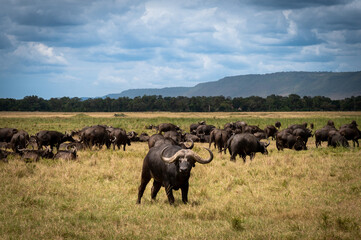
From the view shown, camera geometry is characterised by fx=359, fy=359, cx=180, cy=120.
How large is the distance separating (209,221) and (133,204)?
2.70m

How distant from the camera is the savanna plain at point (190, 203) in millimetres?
8078

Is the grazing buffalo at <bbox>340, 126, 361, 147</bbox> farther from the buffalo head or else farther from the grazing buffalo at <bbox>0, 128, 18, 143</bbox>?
the grazing buffalo at <bbox>0, 128, 18, 143</bbox>

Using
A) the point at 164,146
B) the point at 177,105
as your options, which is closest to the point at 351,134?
the point at 164,146

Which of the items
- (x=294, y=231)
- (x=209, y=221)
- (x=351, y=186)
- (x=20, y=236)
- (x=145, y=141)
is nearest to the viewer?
(x=20, y=236)

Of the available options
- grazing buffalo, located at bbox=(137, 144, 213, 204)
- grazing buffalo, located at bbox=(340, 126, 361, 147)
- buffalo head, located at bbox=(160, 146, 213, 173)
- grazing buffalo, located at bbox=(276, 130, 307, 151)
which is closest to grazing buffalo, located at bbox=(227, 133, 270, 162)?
grazing buffalo, located at bbox=(276, 130, 307, 151)

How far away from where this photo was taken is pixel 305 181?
13711 mm

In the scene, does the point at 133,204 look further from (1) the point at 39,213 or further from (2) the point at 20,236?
(2) the point at 20,236

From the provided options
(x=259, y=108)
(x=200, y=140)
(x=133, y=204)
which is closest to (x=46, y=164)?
(x=133, y=204)

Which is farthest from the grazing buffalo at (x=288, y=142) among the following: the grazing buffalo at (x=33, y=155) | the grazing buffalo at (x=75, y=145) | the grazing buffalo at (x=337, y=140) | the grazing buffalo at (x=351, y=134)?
the grazing buffalo at (x=33, y=155)

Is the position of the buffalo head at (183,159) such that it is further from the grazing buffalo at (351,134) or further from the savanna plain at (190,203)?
the grazing buffalo at (351,134)

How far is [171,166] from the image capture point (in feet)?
32.4

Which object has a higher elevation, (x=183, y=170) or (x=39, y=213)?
(x=183, y=170)

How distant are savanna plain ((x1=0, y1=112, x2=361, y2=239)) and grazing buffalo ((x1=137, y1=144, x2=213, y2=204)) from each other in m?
0.67

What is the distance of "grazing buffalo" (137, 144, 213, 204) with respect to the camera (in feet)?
31.7
